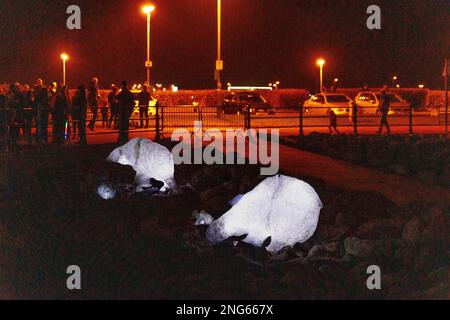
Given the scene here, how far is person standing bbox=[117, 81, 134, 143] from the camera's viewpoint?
24633mm

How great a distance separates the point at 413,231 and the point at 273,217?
2213mm

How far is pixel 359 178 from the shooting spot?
18031 mm

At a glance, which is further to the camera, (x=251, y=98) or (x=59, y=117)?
(x=251, y=98)

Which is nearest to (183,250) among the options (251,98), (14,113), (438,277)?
(438,277)

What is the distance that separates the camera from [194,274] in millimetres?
11891

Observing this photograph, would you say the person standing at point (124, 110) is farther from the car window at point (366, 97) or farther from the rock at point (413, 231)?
the car window at point (366, 97)

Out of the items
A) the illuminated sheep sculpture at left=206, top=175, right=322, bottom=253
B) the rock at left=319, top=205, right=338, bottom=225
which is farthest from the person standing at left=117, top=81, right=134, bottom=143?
the illuminated sheep sculpture at left=206, top=175, right=322, bottom=253

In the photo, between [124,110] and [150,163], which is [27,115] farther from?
[150,163]

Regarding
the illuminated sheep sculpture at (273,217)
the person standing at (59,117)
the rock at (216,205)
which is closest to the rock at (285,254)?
the illuminated sheep sculpture at (273,217)

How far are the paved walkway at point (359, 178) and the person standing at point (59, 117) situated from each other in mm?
6687

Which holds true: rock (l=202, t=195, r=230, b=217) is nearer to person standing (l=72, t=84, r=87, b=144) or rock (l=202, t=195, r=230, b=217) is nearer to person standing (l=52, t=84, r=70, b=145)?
person standing (l=72, t=84, r=87, b=144)

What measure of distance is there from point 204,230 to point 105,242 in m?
1.73

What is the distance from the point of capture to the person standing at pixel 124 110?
24.6m
